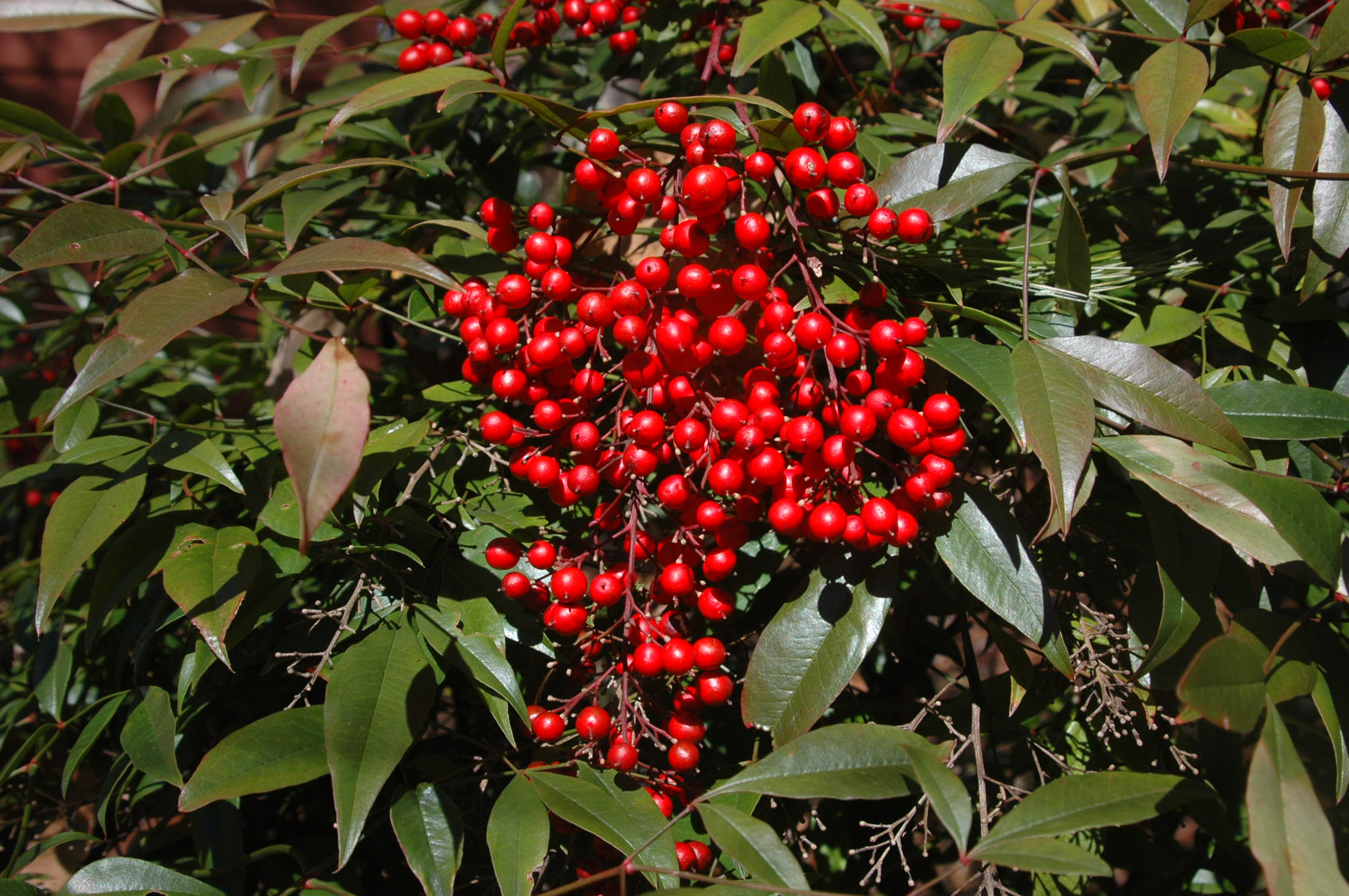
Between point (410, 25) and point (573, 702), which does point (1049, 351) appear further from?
point (410, 25)

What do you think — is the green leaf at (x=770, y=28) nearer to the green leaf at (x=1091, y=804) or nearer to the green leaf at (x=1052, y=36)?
the green leaf at (x=1052, y=36)

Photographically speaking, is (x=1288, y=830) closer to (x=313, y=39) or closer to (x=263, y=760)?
(x=263, y=760)

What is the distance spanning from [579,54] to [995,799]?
114 cm

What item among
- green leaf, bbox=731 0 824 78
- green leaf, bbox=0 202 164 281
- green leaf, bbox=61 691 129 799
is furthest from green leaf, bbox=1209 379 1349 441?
green leaf, bbox=61 691 129 799

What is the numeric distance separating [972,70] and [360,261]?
536 mm

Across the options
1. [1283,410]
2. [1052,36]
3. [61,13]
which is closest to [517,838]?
[1283,410]

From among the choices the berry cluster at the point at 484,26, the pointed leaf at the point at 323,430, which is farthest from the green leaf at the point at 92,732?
the berry cluster at the point at 484,26

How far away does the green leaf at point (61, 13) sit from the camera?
3.30 feet

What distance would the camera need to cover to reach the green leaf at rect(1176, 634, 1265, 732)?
18.7 inches

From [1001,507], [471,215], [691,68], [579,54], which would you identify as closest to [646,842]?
[1001,507]

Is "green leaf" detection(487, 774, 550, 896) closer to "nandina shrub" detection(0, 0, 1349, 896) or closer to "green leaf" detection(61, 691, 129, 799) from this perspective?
"nandina shrub" detection(0, 0, 1349, 896)

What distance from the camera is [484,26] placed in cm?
106

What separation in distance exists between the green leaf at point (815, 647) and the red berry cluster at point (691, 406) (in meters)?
0.03

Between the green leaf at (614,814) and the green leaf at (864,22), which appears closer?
the green leaf at (614,814)
